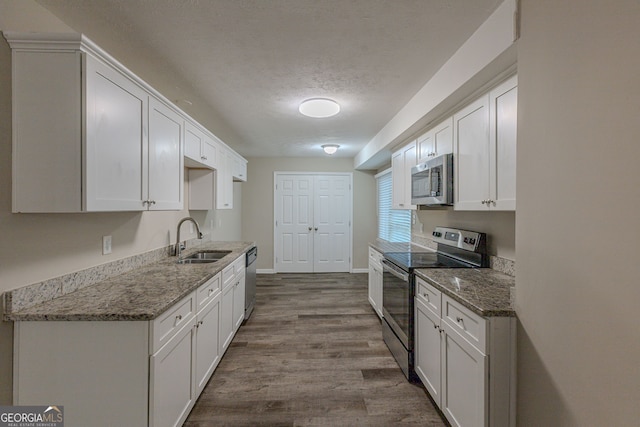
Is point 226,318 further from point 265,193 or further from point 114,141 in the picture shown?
point 265,193

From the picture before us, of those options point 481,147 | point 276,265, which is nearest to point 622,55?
point 481,147

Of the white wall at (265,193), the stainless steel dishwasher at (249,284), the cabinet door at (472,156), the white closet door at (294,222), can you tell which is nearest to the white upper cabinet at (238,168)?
the white wall at (265,193)

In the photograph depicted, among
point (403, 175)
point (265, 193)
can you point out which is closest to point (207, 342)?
point (403, 175)

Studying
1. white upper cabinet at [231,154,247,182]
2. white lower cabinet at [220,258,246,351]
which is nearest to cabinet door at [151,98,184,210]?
white lower cabinet at [220,258,246,351]

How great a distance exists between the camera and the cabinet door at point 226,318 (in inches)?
94.3

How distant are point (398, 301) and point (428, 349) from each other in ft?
1.68

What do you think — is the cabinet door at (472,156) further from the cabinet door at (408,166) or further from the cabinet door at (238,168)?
the cabinet door at (238,168)

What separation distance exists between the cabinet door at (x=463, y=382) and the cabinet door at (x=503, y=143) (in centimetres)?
87

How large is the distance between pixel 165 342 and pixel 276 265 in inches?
171

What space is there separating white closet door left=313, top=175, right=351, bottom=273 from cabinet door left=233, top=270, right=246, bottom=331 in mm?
2817

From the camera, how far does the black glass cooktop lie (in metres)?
2.24

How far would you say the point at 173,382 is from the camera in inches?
59.9

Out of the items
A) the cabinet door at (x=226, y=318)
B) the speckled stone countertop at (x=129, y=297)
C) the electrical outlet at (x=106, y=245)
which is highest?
the electrical outlet at (x=106, y=245)
